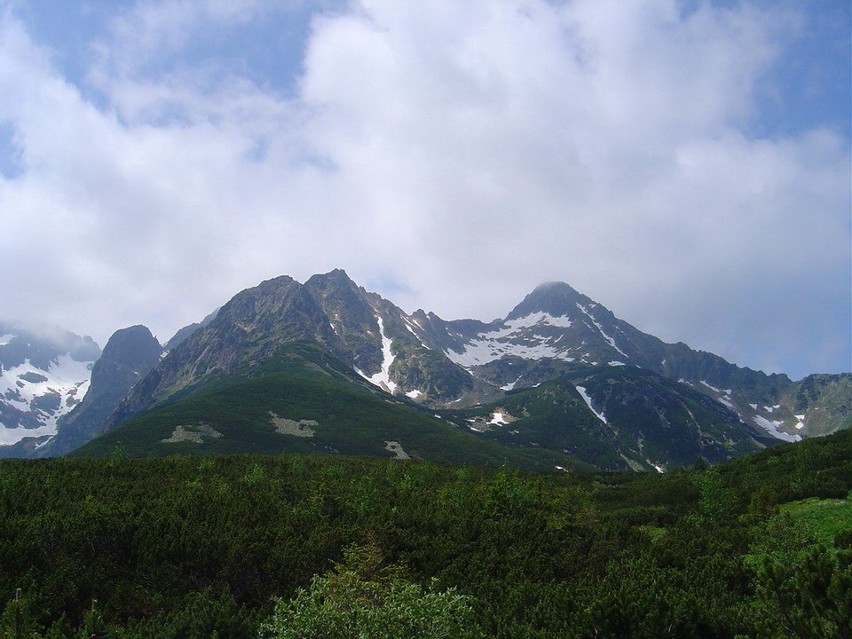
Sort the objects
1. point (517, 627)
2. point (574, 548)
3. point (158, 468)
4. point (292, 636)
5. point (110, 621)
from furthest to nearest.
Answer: point (158, 468) < point (574, 548) < point (110, 621) < point (517, 627) < point (292, 636)

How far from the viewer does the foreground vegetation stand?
1561 cm

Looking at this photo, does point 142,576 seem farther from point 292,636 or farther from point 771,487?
point 771,487

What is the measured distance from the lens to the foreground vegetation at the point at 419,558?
15.6 metres

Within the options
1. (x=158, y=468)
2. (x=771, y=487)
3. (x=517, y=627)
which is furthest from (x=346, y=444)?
(x=517, y=627)

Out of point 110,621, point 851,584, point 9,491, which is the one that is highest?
point 851,584

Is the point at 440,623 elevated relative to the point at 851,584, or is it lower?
lower

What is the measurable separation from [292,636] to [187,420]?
621 ft

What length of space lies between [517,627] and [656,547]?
50.8 ft

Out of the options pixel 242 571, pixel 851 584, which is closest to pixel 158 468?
pixel 242 571

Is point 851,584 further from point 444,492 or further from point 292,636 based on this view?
point 444,492

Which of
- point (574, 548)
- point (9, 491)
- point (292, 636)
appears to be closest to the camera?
point (292, 636)

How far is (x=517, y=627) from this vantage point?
16766 millimetres

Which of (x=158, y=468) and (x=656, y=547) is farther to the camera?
(x=158, y=468)

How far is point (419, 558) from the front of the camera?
32.0 meters
